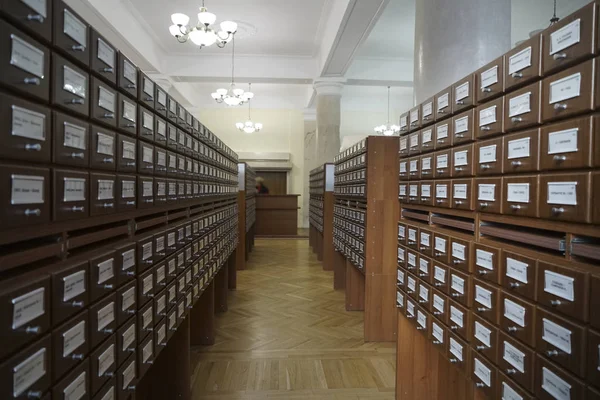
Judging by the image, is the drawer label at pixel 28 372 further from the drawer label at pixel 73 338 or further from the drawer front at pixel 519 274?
the drawer front at pixel 519 274

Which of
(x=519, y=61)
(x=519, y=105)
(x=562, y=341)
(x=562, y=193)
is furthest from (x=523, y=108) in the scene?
(x=562, y=341)

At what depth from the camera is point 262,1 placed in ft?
21.6

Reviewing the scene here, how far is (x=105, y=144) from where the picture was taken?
114 cm

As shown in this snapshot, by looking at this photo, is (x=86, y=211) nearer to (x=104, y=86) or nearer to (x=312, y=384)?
(x=104, y=86)

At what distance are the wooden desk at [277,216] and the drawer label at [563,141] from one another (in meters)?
9.35

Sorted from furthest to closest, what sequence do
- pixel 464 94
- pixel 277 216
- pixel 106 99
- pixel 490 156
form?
pixel 277 216 < pixel 464 94 < pixel 490 156 < pixel 106 99

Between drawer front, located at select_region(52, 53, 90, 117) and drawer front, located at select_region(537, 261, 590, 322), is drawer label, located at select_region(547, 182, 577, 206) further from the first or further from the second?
drawer front, located at select_region(52, 53, 90, 117)

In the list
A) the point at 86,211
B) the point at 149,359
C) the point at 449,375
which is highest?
the point at 86,211

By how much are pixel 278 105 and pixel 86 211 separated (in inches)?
512

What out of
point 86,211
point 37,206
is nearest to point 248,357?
point 86,211

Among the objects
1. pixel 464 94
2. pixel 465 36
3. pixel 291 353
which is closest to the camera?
pixel 464 94

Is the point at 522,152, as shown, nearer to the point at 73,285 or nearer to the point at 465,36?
the point at 73,285

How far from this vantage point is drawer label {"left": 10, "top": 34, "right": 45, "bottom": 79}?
73 cm

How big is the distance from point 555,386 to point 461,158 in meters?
0.78
